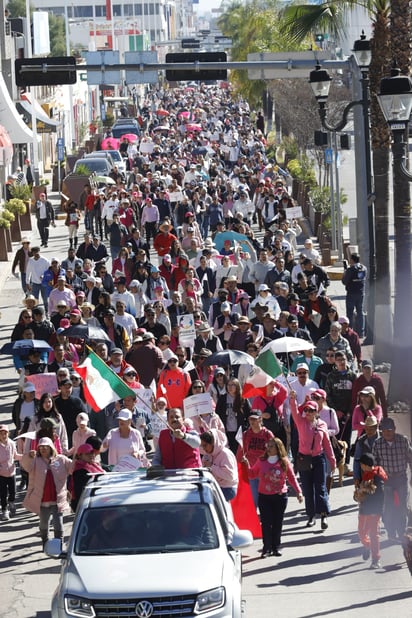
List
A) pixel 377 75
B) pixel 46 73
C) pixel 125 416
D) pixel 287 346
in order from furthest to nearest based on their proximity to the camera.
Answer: pixel 46 73
pixel 377 75
pixel 287 346
pixel 125 416

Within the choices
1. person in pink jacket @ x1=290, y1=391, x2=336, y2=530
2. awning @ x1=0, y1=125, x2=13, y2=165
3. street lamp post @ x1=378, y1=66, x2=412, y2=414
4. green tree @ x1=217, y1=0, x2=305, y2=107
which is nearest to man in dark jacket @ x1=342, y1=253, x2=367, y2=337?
street lamp post @ x1=378, y1=66, x2=412, y2=414

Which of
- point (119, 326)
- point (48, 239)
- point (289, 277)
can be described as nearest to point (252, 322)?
point (119, 326)

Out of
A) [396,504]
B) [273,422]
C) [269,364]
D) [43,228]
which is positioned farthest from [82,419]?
[43,228]

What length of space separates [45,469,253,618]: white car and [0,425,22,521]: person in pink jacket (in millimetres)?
3597

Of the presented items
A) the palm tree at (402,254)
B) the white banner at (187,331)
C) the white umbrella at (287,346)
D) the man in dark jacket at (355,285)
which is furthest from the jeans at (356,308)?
the white umbrella at (287,346)

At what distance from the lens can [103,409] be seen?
1777 centimetres

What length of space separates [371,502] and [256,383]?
9.64ft

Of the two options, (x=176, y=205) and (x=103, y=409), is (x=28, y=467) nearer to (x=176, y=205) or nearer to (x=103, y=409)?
(x=103, y=409)

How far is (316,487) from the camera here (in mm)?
15656

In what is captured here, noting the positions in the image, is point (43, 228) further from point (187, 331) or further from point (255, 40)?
point (255, 40)

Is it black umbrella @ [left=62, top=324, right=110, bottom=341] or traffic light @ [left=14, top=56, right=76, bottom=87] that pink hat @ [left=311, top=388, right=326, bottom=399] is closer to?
black umbrella @ [left=62, top=324, right=110, bottom=341]

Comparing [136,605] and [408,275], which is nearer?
[136,605]

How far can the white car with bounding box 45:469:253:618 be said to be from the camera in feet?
34.9

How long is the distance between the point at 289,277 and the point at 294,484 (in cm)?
1065
